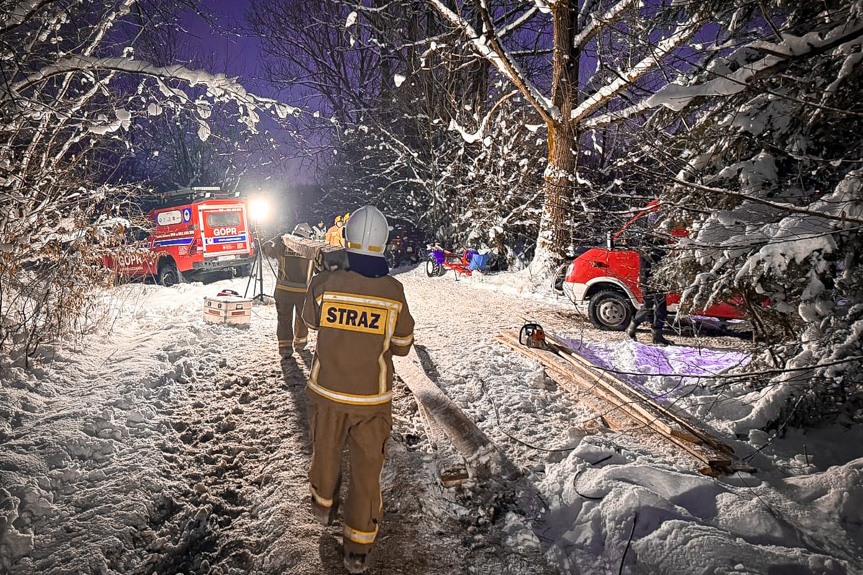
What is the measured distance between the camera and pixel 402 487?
10.7 feet

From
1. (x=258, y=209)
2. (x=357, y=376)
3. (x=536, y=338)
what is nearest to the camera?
(x=357, y=376)

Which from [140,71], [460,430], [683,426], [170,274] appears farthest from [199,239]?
[683,426]

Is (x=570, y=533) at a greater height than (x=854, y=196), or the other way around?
(x=854, y=196)

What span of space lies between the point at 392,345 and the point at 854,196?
10.4 ft

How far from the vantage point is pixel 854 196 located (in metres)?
2.75

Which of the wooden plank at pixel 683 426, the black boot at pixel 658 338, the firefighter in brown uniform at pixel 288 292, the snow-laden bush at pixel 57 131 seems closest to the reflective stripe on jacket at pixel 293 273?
the firefighter in brown uniform at pixel 288 292

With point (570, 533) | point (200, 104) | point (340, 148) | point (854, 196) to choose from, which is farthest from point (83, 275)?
point (340, 148)

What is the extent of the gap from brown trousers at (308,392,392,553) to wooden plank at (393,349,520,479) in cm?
110

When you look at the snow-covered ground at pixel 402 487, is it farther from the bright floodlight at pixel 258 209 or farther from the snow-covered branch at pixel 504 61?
the snow-covered branch at pixel 504 61

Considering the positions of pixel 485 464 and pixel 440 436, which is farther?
pixel 440 436

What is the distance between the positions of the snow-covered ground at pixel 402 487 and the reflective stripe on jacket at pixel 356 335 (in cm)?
103

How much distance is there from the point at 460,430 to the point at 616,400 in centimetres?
180

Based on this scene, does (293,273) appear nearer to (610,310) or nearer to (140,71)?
(140,71)

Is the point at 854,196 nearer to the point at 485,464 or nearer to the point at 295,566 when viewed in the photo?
the point at 485,464
